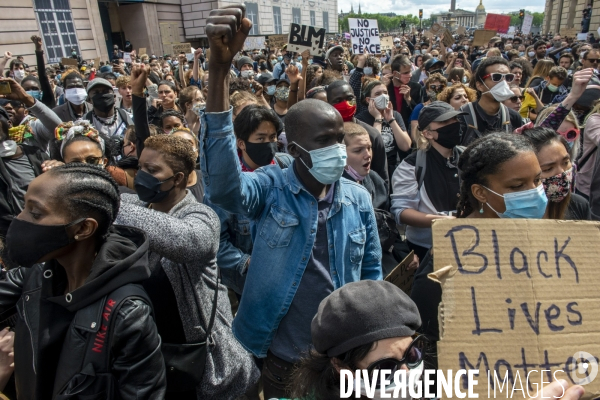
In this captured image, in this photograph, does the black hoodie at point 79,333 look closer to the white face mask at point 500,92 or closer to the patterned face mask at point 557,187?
the patterned face mask at point 557,187

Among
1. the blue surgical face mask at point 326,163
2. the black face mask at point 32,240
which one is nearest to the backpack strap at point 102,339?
the black face mask at point 32,240

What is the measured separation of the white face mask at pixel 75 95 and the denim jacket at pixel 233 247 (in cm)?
367

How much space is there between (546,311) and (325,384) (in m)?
0.72

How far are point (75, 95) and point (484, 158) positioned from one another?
5085 mm

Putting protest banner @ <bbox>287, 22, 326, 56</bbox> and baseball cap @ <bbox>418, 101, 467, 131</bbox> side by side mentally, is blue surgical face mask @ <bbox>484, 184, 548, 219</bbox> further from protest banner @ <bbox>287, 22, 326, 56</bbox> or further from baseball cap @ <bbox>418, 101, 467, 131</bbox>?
protest banner @ <bbox>287, 22, 326, 56</bbox>

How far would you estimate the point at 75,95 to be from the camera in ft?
17.3

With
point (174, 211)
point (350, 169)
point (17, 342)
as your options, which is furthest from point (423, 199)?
point (17, 342)

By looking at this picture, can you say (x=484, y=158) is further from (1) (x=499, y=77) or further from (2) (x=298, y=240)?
(1) (x=499, y=77)

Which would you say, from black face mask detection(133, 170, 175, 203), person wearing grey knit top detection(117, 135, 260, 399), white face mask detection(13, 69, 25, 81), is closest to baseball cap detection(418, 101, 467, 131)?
person wearing grey knit top detection(117, 135, 260, 399)

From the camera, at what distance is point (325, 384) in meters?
1.41

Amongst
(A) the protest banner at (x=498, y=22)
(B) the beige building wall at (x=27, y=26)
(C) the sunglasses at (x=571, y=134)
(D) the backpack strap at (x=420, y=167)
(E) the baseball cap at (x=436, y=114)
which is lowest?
(D) the backpack strap at (x=420, y=167)

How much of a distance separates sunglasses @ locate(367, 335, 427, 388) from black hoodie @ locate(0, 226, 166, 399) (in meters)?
0.85

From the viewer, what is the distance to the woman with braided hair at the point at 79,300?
1497mm

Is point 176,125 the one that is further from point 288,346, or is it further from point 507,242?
point 507,242
